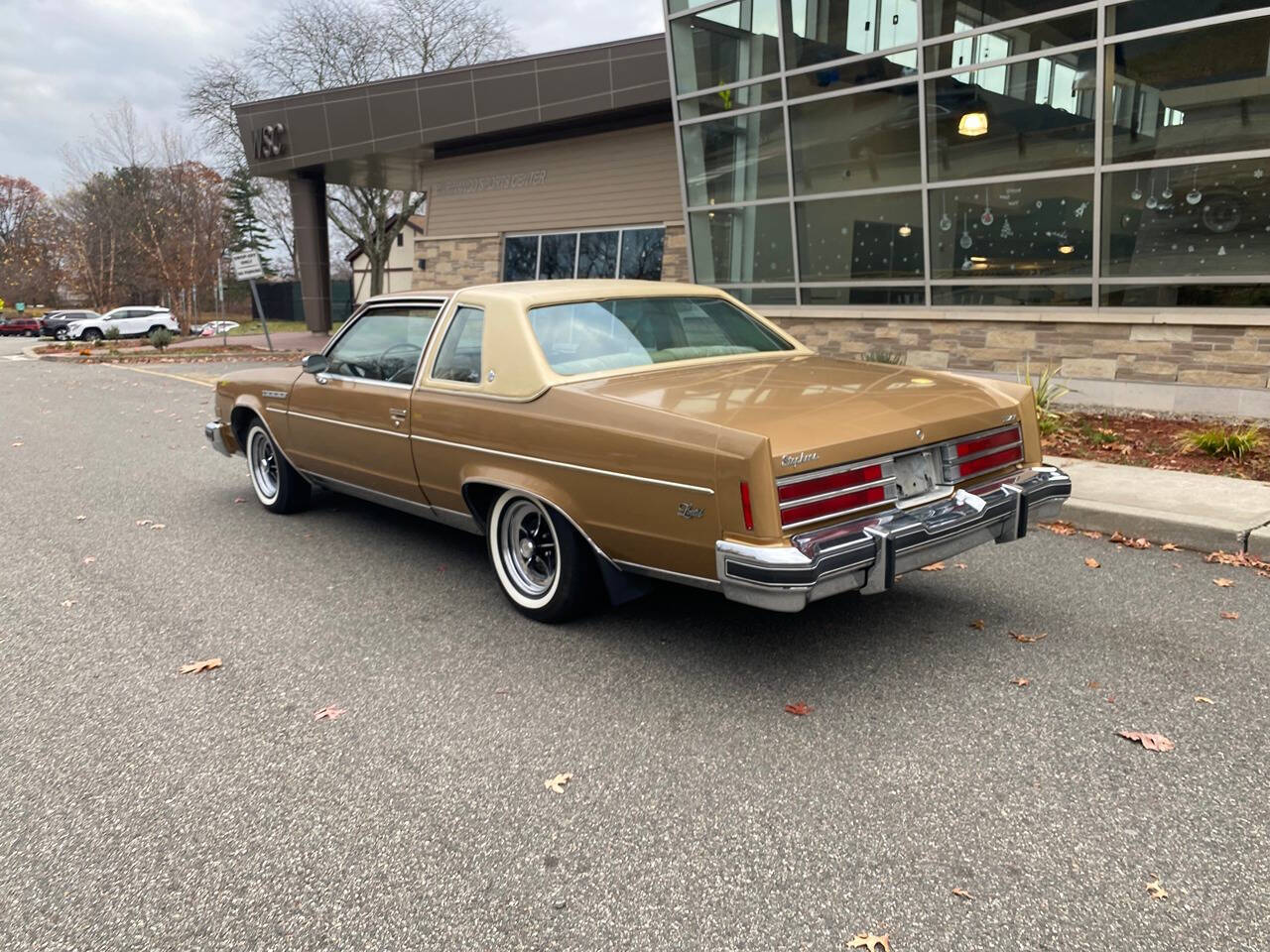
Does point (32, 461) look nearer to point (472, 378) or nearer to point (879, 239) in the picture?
point (472, 378)

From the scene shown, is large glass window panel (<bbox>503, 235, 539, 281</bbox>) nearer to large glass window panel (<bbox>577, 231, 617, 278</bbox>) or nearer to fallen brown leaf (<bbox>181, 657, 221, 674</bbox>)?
large glass window panel (<bbox>577, 231, 617, 278</bbox>)

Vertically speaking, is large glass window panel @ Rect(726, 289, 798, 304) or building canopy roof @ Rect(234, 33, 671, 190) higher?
building canopy roof @ Rect(234, 33, 671, 190)

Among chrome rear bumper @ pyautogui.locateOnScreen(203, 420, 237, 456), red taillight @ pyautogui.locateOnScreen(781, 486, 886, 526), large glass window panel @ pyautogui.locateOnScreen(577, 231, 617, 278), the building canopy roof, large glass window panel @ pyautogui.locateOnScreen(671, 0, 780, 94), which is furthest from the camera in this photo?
large glass window panel @ pyautogui.locateOnScreen(577, 231, 617, 278)

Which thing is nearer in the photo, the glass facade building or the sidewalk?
the sidewalk

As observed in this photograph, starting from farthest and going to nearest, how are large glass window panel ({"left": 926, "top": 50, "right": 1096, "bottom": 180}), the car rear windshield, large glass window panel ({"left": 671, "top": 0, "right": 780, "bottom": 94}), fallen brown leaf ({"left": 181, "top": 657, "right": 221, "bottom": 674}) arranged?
large glass window panel ({"left": 671, "top": 0, "right": 780, "bottom": 94}) < large glass window panel ({"left": 926, "top": 50, "right": 1096, "bottom": 180}) < the car rear windshield < fallen brown leaf ({"left": 181, "top": 657, "right": 221, "bottom": 674})

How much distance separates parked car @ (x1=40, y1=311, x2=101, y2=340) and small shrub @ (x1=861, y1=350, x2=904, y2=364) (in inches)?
1532

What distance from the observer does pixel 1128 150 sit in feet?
→ 32.9

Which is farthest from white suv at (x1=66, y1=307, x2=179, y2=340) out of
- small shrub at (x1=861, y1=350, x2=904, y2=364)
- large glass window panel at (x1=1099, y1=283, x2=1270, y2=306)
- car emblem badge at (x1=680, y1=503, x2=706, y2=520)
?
car emblem badge at (x1=680, y1=503, x2=706, y2=520)

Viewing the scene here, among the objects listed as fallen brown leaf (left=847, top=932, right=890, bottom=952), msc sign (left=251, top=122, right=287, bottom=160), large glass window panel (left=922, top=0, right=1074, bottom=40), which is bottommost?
fallen brown leaf (left=847, top=932, right=890, bottom=952)

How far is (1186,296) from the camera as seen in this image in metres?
9.81

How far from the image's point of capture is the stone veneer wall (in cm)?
947

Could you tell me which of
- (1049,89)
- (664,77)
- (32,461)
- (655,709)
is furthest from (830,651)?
(664,77)

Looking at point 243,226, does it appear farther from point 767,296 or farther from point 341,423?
point 341,423

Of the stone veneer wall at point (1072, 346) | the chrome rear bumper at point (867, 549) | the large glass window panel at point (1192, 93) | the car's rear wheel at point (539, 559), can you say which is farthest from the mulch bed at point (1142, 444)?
the car's rear wheel at point (539, 559)
